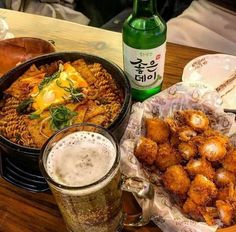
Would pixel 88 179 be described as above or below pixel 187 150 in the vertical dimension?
above

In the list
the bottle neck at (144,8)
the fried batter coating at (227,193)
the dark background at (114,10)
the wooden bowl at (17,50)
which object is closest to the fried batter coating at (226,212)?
the fried batter coating at (227,193)

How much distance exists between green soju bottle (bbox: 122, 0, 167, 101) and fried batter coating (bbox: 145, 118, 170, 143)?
172 millimetres

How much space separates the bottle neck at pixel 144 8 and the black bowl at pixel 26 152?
0.19m

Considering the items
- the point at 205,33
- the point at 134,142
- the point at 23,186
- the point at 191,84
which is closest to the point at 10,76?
the point at 23,186

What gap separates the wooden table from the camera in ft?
3.65

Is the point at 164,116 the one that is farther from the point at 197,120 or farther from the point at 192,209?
the point at 192,209

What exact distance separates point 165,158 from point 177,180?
92mm

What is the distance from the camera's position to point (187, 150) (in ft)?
3.67

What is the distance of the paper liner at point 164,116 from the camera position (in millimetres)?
1038

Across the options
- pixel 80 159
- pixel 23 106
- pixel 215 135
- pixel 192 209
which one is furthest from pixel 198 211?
pixel 23 106

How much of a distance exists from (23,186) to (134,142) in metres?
0.35

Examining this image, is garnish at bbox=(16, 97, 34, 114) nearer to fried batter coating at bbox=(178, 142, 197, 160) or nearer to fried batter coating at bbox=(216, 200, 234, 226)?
fried batter coating at bbox=(178, 142, 197, 160)

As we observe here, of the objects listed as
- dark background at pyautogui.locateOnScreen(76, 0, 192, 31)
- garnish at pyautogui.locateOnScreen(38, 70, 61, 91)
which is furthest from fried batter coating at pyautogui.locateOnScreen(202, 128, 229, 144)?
dark background at pyautogui.locateOnScreen(76, 0, 192, 31)

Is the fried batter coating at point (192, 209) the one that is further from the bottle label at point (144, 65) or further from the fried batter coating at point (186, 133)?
the bottle label at point (144, 65)
